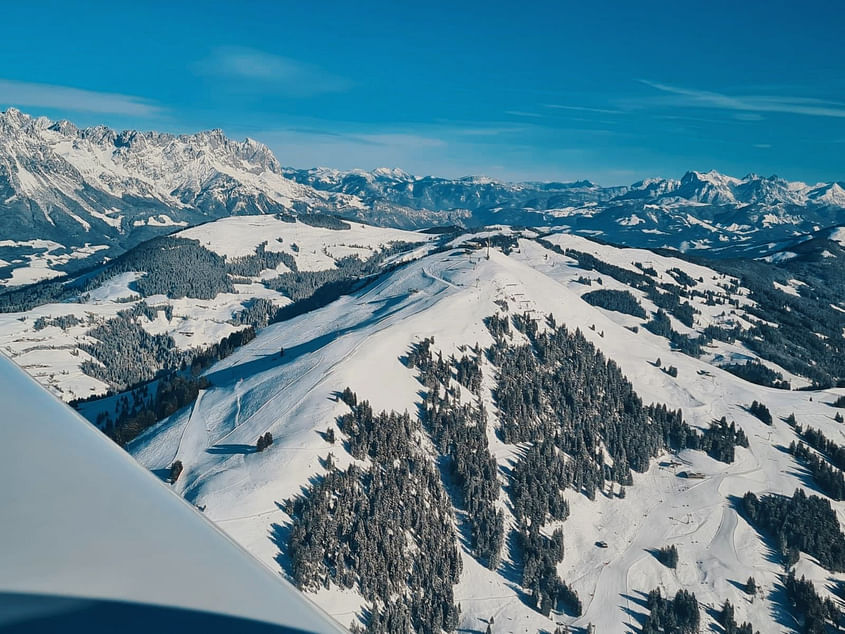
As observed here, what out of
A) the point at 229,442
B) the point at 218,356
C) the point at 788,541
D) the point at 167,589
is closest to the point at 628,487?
the point at 788,541

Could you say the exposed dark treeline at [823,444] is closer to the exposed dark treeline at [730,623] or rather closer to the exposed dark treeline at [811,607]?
the exposed dark treeline at [811,607]

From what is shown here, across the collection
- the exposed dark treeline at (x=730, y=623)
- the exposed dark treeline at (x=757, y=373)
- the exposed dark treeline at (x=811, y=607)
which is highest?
the exposed dark treeline at (x=757, y=373)

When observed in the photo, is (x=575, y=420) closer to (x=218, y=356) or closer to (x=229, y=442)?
(x=229, y=442)

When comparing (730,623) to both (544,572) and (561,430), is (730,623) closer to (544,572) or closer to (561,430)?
(544,572)

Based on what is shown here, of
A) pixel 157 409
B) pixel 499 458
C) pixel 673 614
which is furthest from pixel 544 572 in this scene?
pixel 157 409

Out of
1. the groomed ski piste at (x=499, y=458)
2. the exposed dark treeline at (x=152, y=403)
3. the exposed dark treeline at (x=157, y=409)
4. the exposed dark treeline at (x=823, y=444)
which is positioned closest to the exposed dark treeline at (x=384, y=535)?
the groomed ski piste at (x=499, y=458)

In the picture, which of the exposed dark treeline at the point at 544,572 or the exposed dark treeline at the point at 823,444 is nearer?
the exposed dark treeline at the point at 544,572
